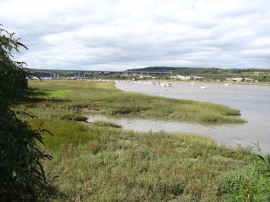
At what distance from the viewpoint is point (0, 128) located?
4195 millimetres

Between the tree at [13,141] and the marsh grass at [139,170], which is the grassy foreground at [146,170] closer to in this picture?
the marsh grass at [139,170]

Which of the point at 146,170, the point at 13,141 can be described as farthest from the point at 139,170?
the point at 13,141

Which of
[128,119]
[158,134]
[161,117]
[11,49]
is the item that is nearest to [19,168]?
[11,49]

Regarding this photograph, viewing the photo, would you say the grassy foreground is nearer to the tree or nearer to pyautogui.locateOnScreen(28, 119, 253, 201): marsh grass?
pyautogui.locateOnScreen(28, 119, 253, 201): marsh grass

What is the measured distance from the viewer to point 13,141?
4062 mm

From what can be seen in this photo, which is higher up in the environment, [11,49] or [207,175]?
[11,49]

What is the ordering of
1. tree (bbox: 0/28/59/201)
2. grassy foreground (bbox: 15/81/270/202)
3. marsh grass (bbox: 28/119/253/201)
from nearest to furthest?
tree (bbox: 0/28/59/201)
grassy foreground (bbox: 15/81/270/202)
marsh grass (bbox: 28/119/253/201)

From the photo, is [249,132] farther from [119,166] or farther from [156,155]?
[119,166]

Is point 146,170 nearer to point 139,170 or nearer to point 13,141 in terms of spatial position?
point 139,170

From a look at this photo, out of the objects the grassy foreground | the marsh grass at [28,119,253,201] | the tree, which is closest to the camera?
the tree

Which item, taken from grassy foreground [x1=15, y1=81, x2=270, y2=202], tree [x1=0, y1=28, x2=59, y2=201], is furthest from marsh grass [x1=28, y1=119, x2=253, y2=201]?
tree [x1=0, y1=28, x2=59, y2=201]

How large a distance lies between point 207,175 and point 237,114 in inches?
1363

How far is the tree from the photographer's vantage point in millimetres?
4012

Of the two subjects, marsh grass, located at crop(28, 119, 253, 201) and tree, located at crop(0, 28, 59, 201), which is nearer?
tree, located at crop(0, 28, 59, 201)
